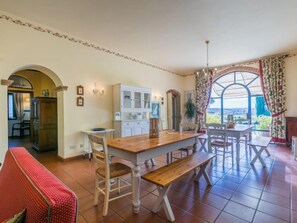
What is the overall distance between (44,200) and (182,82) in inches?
308

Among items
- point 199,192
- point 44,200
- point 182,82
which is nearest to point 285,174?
point 199,192

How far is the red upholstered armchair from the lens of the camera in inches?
26.4

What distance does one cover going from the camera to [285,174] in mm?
3031

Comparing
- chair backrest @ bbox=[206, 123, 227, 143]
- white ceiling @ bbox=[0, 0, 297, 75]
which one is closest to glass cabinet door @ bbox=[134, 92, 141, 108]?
white ceiling @ bbox=[0, 0, 297, 75]

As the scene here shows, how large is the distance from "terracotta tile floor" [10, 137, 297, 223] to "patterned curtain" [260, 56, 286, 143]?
2.34 meters

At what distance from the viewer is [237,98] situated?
6.66m

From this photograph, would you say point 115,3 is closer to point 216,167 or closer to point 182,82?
point 216,167

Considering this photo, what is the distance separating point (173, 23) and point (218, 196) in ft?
10.8

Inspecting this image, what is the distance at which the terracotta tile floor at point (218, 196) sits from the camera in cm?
189

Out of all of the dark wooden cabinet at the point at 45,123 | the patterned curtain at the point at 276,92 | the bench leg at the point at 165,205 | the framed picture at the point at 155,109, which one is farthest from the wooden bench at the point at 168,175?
the patterned curtain at the point at 276,92

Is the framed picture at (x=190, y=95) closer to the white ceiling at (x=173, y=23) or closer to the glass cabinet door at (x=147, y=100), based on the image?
the white ceiling at (x=173, y=23)

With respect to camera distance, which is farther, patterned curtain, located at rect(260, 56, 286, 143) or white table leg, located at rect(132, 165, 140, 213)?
patterned curtain, located at rect(260, 56, 286, 143)

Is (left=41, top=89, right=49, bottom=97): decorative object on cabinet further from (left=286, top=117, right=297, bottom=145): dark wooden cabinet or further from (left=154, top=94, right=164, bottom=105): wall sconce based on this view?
(left=286, top=117, right=297, bottom=145): dark wooden cabinet

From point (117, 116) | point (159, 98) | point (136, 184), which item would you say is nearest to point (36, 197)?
point (136, 184)
